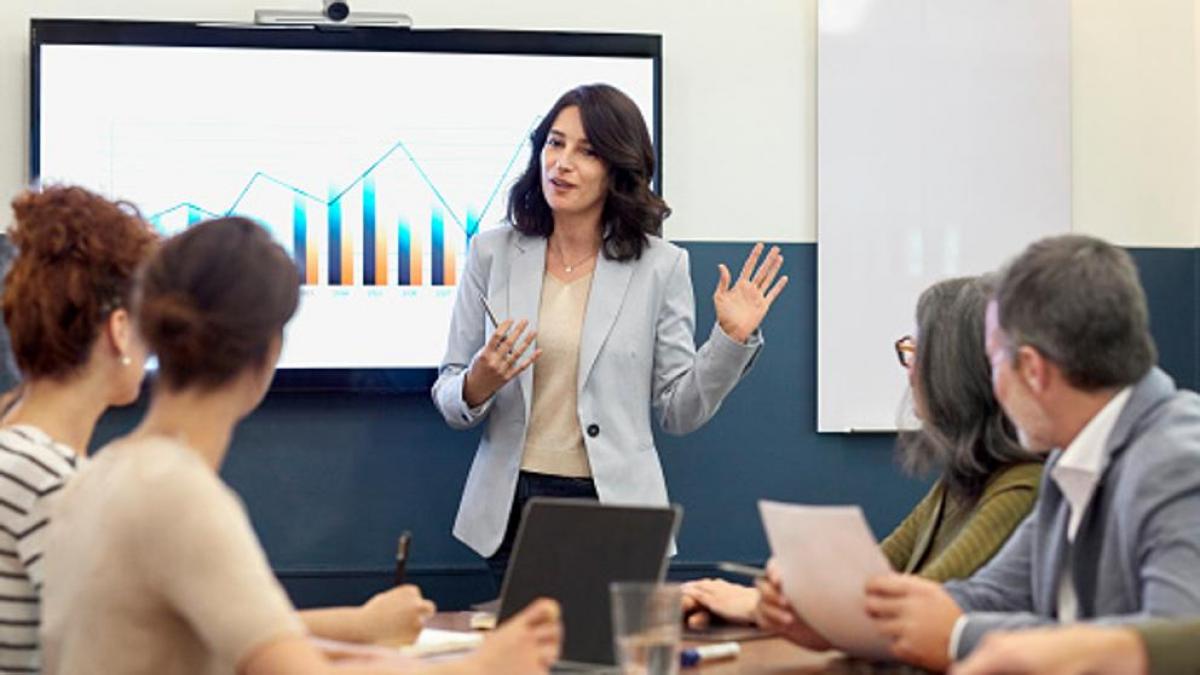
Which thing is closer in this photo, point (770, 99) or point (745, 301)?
point (745, 301)

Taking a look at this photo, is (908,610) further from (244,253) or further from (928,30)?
(928,30)

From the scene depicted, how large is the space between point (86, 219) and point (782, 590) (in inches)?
42.9

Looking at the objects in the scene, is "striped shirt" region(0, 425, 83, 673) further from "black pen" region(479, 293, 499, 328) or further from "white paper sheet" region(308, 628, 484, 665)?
"black pen" region(479, 293, 499, 328)

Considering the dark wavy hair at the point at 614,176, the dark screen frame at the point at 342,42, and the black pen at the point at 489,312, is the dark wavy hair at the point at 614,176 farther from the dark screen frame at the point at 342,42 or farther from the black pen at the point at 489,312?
the dark screen frame at the point at 342,42

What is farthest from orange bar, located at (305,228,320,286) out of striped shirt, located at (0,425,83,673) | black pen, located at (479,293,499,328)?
striped shirt, located at (0,425,83,673)

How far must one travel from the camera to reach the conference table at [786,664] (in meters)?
2.37

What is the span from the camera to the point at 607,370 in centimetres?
403

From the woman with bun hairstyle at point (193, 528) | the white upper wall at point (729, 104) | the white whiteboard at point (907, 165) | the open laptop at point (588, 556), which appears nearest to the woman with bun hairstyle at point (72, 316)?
the woman with bun hairstyle at point (193, 528)

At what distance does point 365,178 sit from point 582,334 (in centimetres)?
91

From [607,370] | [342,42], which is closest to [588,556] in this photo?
[607,370]

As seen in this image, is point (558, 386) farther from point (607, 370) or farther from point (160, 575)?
point (160, 575)

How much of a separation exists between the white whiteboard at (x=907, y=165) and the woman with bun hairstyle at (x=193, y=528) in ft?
10.2

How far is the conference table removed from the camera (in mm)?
2365

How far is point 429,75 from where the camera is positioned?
463cm
